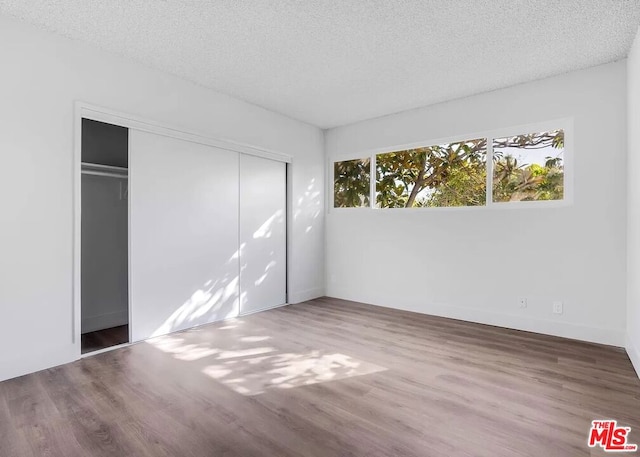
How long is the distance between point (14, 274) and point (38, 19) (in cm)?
201

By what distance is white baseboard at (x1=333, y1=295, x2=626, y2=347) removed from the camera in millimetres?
Answer: 3434

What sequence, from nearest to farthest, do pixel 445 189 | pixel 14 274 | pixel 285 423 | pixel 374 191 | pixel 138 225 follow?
pixel 285 423 → pixel 14 274 → pixel 138 225 → pixel 445 189 → pixel 374 191

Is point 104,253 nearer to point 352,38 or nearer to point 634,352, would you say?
point 352,38

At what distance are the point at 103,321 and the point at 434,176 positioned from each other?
14.8ft

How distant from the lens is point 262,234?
4844 mm

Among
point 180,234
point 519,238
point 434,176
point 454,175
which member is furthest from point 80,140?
point 519,238

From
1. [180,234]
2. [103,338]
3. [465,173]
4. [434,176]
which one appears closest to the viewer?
[103,338]

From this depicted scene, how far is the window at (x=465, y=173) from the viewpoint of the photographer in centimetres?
382

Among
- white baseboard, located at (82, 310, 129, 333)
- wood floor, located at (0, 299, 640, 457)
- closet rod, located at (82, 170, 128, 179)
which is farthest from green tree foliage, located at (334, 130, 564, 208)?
white baseboard, located at (82, 310, 129, 333)

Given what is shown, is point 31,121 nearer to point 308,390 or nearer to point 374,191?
point 308,390

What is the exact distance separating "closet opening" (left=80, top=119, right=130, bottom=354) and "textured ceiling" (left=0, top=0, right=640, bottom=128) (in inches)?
49.0

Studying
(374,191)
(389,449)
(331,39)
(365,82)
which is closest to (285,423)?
(389,449)

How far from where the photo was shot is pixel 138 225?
11.4 feet

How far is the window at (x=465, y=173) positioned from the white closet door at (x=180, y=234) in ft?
6.66
